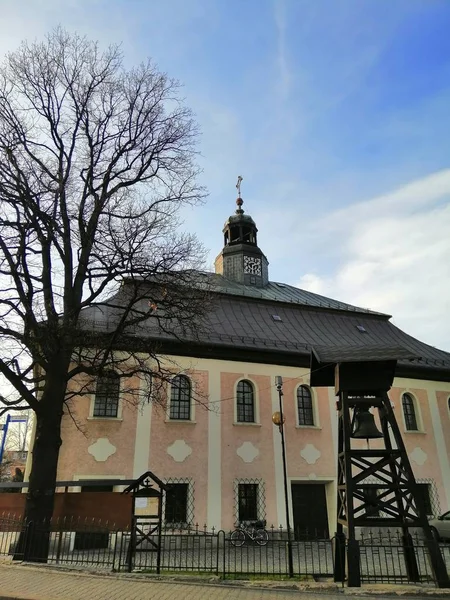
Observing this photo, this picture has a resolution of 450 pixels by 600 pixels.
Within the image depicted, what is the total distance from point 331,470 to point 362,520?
1027cm

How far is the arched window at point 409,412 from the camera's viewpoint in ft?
63.2

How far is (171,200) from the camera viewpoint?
13211 millimetres

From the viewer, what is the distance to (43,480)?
9602mm

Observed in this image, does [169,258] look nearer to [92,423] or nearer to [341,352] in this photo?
[341,352]

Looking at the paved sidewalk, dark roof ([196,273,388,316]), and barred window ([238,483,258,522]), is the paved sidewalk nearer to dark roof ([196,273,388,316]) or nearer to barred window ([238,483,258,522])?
barred window ([238,483,258,522])

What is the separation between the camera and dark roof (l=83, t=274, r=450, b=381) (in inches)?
685

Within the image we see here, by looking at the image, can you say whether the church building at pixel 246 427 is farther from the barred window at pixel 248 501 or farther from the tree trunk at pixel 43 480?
the tree trunk at pixel 43 480


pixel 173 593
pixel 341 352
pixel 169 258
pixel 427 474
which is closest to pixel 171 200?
pixel 169 258

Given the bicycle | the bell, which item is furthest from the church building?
the bell

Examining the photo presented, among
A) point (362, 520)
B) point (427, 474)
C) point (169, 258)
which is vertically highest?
point (169, 258)

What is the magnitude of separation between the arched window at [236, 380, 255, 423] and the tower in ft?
27.4

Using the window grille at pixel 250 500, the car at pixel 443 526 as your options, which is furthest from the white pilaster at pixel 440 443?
the window grille at pixel 250 500

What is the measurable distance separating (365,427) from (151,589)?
4.63 meters

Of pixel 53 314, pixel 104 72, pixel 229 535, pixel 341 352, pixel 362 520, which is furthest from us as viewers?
pixel 229 535
